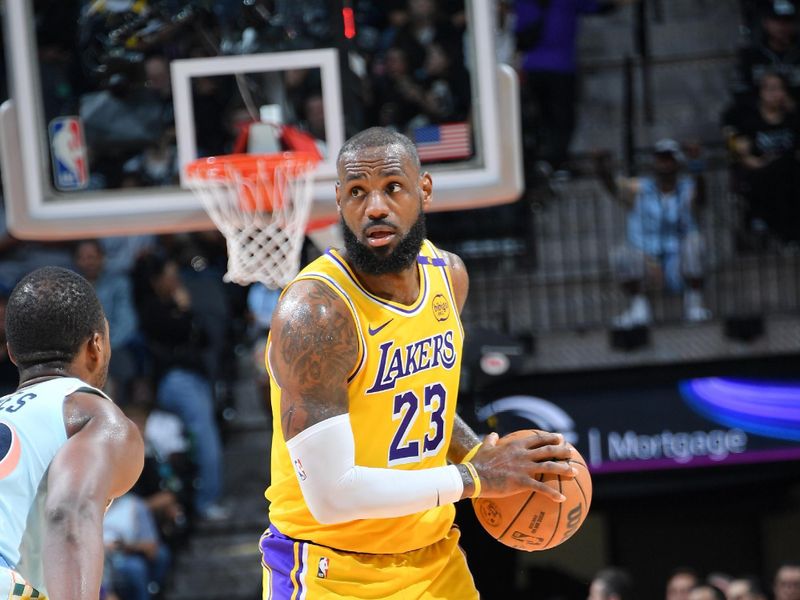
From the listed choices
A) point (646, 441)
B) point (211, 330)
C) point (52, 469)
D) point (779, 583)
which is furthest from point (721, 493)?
point (52, 469)

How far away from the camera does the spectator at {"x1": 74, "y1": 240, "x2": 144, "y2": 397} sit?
10500 mm

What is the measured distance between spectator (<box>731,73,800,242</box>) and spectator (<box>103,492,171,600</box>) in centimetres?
542

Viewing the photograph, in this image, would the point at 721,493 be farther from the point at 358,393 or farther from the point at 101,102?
the point at 358,393

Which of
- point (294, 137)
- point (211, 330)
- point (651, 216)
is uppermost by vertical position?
point (294, 137)

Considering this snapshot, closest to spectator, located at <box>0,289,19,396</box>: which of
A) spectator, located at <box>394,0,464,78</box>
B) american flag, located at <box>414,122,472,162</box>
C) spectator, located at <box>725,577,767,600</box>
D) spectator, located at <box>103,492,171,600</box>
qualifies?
spectator, located at <box>103,492,171,600</box>

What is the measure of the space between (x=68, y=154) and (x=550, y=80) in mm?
5080

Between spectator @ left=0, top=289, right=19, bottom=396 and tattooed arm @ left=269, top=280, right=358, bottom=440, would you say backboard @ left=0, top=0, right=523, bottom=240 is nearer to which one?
tattooed arm @ left=269, top=280, right=358, bottom=440

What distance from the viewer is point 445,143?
24.8 ft

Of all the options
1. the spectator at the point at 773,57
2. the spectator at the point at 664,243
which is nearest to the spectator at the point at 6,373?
the spectator at the point at 664,243

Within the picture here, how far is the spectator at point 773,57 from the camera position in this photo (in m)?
11.2

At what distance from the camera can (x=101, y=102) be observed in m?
7.87

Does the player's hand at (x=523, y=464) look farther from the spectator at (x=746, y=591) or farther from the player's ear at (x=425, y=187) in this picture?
the spectator at (x=746, y=591)

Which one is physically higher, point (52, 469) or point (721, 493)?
point (52, 469)

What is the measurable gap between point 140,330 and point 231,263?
4449 mm
